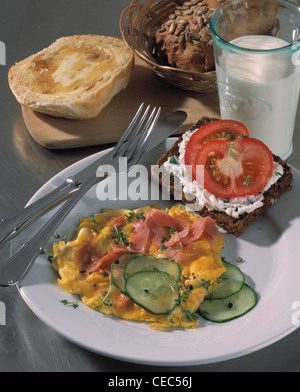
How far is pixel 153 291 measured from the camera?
65.6 inches

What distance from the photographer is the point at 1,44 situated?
321 cm

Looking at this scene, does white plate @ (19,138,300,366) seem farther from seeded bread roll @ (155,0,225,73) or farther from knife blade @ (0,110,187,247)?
seeded bread roll @ (155,0,225,73)

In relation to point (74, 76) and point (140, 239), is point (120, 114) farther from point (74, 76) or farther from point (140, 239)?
point (140, 239)

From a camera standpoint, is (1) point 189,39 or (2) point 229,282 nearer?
(2) point 229,282

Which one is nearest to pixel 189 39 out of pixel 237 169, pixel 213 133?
pixel 213 133

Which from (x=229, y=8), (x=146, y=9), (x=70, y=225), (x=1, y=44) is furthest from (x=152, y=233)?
(x=1, y=44)

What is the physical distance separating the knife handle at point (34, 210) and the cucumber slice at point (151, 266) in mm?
420

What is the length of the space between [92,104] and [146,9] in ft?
2.07

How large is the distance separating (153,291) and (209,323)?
8.2 inches

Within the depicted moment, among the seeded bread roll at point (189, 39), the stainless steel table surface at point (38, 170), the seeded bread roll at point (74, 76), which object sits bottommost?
the stainless steel table surface at point (38, 170)

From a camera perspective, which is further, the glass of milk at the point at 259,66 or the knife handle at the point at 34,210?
the glass of milk at the point at 259,66

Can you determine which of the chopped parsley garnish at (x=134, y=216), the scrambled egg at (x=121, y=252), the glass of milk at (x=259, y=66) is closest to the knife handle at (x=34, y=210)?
the scrambled egg at (x=121, y=252)

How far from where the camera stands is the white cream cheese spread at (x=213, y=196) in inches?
78.4

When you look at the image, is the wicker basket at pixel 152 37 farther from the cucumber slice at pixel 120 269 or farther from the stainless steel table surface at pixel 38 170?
the cucumber slice at pixel 120 269
